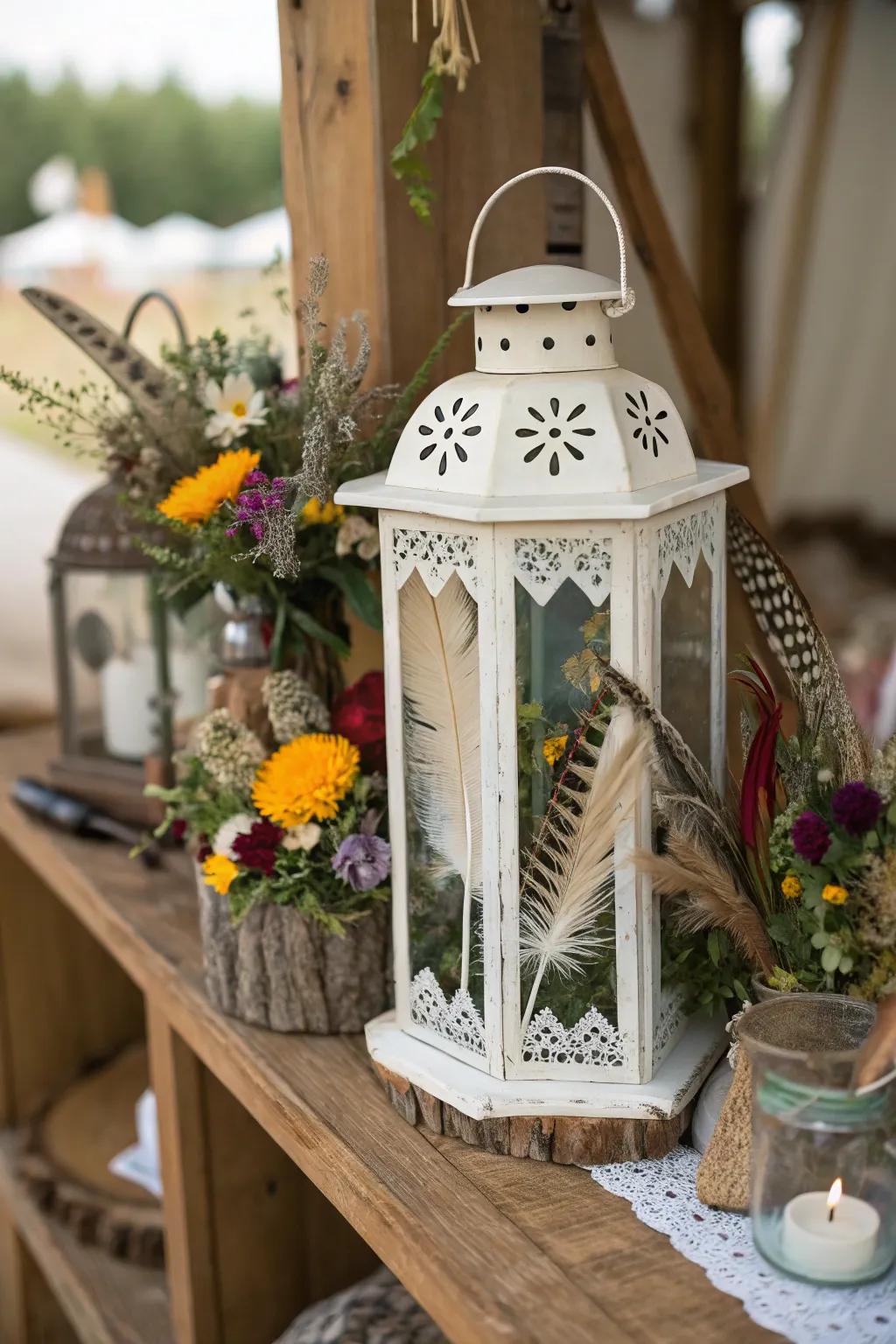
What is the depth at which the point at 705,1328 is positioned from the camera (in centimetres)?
74

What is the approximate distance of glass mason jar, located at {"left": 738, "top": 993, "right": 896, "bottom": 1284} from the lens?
748 mm

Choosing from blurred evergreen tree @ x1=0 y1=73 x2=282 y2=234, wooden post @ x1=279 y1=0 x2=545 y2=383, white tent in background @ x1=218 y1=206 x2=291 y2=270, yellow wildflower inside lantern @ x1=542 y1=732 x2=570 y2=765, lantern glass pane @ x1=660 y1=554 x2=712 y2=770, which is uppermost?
blurred evergreen tree @ x1=0 y1=73 x2=282 y2=234

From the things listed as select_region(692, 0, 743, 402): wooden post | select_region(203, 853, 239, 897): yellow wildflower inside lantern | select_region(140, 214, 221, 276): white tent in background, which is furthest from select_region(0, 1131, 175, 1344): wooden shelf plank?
select_region(692, 0, 743, 402): wooden post

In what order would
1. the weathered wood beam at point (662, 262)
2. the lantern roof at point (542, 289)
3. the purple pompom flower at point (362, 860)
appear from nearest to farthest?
the lantern roof at point (542, 289) < the purple pompom flower at point (362, 860) < the weathered wood beam at point (662, 262)

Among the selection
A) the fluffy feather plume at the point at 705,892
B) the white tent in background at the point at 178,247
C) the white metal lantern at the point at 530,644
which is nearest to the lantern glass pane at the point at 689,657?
the white metal lantern at the point at 530,644

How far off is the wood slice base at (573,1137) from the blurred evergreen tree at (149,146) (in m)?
2.79

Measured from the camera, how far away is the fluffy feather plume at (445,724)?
89 centimetres

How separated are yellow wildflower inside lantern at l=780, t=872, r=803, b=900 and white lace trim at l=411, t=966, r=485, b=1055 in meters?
0.24

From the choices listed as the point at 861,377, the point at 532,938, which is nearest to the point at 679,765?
the point at 532,938

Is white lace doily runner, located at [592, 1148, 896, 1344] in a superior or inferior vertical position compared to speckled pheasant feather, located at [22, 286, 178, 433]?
inferior

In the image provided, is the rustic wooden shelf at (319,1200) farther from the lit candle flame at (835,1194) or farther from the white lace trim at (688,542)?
the white lace trim at (688,542)

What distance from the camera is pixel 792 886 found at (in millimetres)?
826

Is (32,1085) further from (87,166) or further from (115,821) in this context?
(87,166)

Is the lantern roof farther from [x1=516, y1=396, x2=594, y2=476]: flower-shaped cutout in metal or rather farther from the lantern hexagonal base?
the lantern hexagonal base
